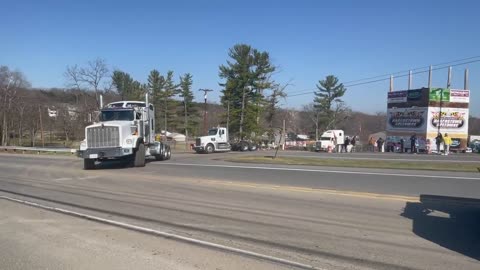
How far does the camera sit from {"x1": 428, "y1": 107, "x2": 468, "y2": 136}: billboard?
60.7 metres

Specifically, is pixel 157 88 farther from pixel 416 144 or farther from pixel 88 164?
pixel 88 164

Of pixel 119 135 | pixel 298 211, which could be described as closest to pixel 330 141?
pixel 119 135

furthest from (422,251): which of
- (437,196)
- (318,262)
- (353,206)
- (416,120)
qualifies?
(416,120)

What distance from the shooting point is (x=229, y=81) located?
74938mm

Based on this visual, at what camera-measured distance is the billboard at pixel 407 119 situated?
61.3 m

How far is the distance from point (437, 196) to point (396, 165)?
11152 mm

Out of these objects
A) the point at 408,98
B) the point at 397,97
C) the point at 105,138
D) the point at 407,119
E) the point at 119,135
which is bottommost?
the point at 105,138

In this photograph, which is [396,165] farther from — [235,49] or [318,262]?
[235,49]

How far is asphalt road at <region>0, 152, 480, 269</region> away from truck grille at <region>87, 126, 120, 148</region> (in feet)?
14.9

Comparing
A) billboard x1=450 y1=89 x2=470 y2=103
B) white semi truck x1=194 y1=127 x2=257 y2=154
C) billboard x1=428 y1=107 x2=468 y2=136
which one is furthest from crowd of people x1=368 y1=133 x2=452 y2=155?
white semi truck x1=194 y1=127 x2=257 y2=154

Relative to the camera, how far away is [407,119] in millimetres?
63406

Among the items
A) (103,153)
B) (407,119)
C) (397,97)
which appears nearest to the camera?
(103,153)

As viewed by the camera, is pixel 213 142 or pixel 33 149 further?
pixel 33 149

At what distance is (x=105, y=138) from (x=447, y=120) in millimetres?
51343
